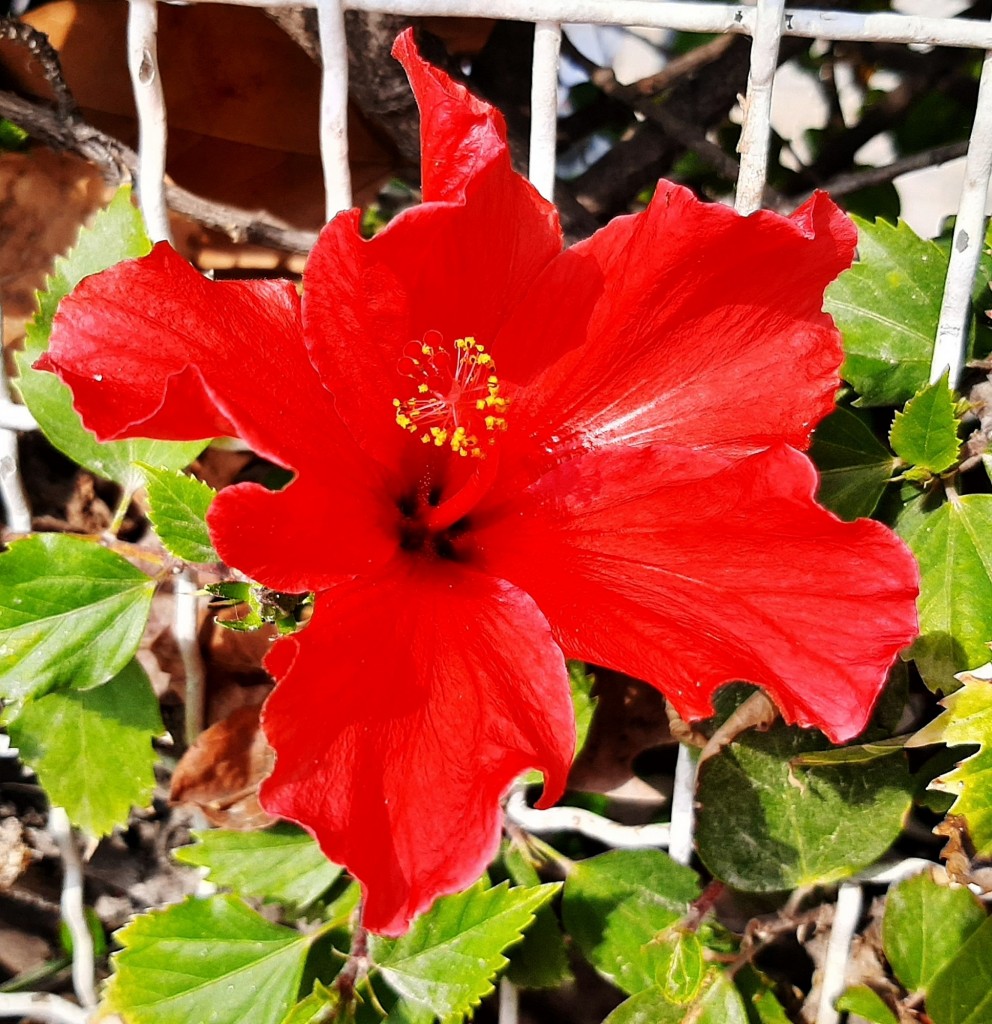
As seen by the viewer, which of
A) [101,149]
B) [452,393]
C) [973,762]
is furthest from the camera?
[101,149]

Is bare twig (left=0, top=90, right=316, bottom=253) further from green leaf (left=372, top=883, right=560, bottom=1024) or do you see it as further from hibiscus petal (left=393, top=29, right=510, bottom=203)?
green leaf (left=372, top=883, right=560, bottom=1024)

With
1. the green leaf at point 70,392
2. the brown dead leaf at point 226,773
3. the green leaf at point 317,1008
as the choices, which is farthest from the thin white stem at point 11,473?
the green leaf at point 317,1008

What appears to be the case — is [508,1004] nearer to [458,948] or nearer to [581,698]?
[458,948]

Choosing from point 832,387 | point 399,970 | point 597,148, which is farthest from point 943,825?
point 597,148

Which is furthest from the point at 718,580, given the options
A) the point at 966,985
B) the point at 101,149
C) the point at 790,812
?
the point at 101,149

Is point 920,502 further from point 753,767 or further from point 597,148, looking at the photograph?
point 597,148
